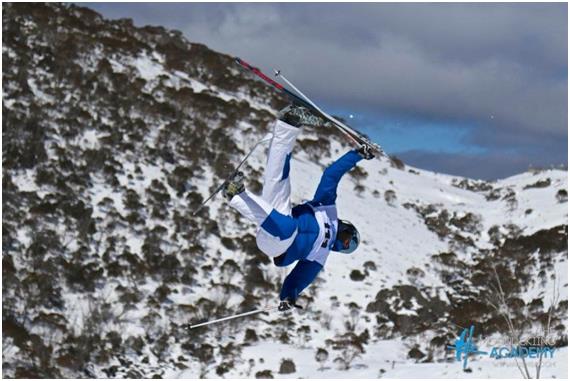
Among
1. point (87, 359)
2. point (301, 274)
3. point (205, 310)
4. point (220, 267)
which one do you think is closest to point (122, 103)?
point (220, 267)

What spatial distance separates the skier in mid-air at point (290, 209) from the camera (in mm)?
5461

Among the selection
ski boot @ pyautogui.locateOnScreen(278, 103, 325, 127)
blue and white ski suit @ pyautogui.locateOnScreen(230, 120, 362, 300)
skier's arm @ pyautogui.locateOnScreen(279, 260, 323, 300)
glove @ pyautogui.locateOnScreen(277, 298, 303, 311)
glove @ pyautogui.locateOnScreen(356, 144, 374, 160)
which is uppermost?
ski boot @ pyautogui.locateOnScreen(278, 103, 325, 127)

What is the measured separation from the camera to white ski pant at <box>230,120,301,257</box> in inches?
215

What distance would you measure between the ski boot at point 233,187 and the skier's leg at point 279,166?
0.84ft

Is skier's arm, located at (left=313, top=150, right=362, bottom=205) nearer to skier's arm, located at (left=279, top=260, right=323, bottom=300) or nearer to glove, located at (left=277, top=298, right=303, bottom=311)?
skier's arm, located at (left=279, top=260, right=323, bottom=300)

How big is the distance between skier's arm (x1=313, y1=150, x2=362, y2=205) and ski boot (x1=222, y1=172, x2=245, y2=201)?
89cm

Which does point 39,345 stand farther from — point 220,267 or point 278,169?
point 278,169

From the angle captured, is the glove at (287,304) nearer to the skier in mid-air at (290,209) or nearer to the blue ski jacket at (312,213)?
the skier in mid-air at (290,209)

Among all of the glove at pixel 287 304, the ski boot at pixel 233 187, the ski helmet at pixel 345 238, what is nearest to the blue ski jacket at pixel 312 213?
the ski helmet at pixel 345 238

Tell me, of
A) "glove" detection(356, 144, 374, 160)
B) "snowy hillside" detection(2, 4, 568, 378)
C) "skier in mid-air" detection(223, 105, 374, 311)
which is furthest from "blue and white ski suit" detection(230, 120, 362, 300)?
"snowy hillside" detection(2, 4, 568, 378)

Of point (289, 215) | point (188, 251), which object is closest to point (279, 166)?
point (289, 215)

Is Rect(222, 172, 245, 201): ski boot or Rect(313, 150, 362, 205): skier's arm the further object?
Rect(313, 150, 362, 205): skier's arm

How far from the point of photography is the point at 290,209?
230 inches

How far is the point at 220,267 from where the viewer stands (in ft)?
83.7
